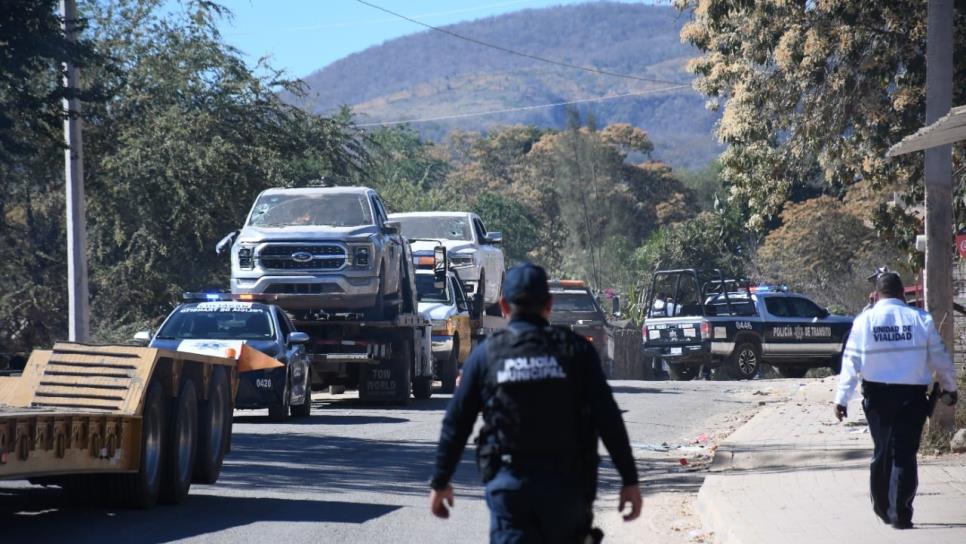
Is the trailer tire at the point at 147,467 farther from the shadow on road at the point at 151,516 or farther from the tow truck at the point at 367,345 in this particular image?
the tow truck at the point at 367,345

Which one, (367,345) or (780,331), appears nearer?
(367,345)

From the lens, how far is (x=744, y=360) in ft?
108

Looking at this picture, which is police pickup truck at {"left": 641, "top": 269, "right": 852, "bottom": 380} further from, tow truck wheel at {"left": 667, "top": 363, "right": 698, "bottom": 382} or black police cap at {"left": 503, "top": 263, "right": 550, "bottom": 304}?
black police cap at {"left": 503, "top": 263, "right": 550, "bottom": 304}

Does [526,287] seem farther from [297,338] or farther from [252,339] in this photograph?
[252,339]

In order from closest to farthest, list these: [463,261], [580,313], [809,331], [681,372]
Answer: [463,261] < [809,331] < [580,313] < [681,372]

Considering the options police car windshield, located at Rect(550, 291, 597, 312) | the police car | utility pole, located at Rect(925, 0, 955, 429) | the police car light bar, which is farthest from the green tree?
police car windshield, located at Rect(550, 291, 597, 312)

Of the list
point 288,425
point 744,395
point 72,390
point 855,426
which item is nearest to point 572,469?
point 72,390

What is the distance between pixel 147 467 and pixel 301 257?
10.6 meters

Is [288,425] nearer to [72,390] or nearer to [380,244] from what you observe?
[380,244]

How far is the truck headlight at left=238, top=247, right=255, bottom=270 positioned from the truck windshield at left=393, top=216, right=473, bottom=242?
8.14m

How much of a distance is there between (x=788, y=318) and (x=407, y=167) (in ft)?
196

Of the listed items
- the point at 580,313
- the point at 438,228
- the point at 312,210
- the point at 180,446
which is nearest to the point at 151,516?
the point at 180,446

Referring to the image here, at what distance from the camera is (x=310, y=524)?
10.4 m

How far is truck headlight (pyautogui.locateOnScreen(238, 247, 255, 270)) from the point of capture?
21438 millimetres
